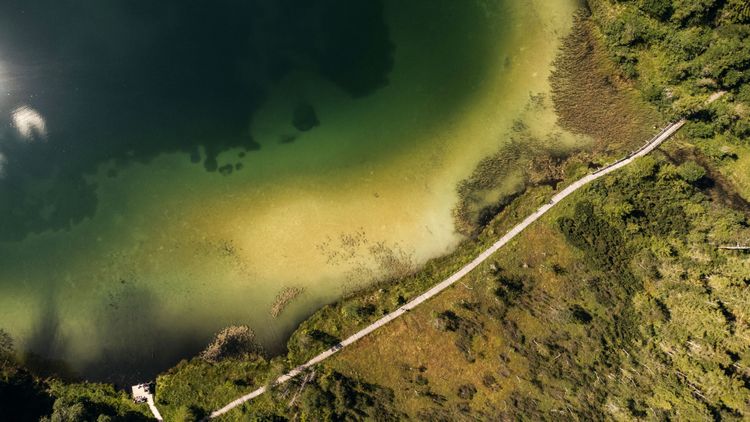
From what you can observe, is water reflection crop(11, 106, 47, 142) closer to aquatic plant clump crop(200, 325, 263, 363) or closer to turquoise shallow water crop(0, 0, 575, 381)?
turquoise shallow water crop(0, 0, 575, 381)

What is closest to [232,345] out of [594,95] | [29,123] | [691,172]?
[29,123]

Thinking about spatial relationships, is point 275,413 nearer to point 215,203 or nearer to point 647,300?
point 215,203

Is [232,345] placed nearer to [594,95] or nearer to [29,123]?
[29,123]

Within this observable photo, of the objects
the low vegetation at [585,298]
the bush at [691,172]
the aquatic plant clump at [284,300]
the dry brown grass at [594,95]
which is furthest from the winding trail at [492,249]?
the aquatic plant clump at [284,300]

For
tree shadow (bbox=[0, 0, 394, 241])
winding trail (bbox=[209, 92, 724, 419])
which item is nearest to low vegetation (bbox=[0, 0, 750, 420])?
winding trail (bbox=[209, 92, 724, 419])

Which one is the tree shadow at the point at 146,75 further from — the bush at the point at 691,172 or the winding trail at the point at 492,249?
the bush at the point at 691,172
